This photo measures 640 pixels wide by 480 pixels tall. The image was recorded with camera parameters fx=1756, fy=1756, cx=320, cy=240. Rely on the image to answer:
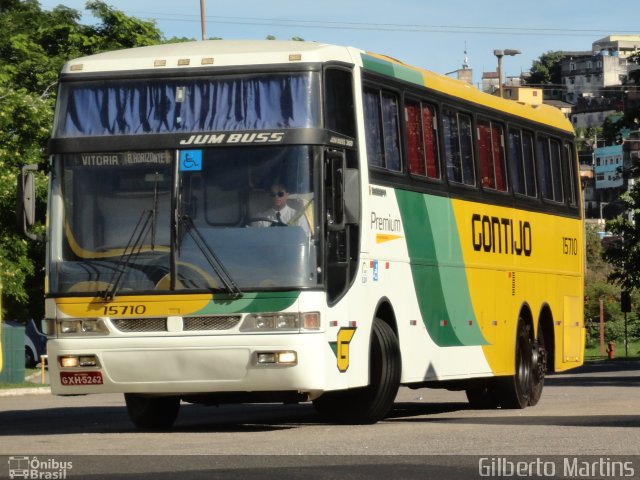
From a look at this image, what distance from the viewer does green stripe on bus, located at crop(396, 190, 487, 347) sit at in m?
18.4

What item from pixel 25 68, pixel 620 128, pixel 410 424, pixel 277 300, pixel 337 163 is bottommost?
pixel 410 424

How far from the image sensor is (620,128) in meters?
40.6

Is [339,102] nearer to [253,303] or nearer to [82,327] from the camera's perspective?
[253,303]

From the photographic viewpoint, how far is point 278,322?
51.4 ft

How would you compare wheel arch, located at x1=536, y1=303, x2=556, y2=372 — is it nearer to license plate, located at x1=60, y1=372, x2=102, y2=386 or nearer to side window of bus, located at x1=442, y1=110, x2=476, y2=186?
→ side window of bus, located at x1=442, y1=110, x2=476, y2=186

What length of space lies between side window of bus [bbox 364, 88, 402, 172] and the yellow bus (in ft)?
0.11

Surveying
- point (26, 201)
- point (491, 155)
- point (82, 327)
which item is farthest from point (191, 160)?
point (491, 155)

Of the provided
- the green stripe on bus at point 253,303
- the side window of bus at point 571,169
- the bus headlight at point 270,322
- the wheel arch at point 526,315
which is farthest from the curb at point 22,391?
the bus headlight at point 270,322

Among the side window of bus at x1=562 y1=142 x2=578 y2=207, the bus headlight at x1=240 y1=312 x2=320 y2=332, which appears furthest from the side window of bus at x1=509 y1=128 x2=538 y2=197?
the bus headlight at x1=240 y1=312 x2=320 y2=332

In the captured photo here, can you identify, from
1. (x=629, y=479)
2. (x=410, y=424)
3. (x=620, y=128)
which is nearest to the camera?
(x=629, y=479)

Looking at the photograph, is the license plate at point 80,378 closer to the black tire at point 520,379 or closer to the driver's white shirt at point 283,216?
the driver's white shirt at point 283,216

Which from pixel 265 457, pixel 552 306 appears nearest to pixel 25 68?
pixel 552 306

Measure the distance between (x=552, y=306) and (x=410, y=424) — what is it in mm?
6825

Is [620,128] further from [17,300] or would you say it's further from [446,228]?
[446,228]
